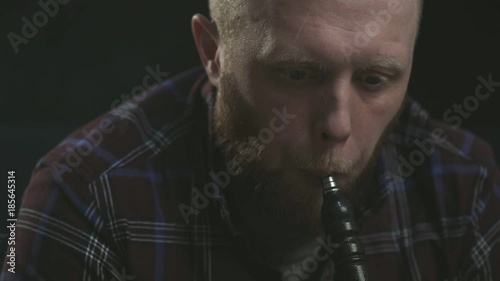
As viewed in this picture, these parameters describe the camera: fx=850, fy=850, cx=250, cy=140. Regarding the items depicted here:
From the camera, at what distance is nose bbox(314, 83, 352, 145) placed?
0.96 metres

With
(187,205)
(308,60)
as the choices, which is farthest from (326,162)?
(187,205)

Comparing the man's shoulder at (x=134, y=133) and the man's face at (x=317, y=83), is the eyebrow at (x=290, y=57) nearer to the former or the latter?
the man's face at (x=317, y=83)

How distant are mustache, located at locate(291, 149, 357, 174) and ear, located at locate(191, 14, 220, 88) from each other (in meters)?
0.19

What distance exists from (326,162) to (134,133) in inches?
11.7

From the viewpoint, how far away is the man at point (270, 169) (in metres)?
0.98

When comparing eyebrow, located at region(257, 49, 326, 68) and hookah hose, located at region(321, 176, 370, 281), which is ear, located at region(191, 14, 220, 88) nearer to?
eyebrow, located at region(257, 49, 326, 68)

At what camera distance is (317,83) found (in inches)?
38.5

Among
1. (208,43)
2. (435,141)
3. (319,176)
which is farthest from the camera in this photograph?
(435,141)

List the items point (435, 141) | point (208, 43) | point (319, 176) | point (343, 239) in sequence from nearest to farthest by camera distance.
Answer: point (343, 239) < point (319, 176) < point (208, 43) < point (435, 141)

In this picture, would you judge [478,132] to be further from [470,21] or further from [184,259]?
[184,259]

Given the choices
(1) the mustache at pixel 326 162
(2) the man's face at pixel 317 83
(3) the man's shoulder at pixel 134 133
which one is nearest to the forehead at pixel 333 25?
(2) the man's face at pixel 317 83

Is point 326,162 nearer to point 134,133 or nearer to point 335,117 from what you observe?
point 335,117

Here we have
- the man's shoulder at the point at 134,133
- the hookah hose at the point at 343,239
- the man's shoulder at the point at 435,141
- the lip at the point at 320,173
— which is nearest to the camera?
the hookah hose at the point at 343,239

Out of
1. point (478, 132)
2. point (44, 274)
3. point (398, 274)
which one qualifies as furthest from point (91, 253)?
point (478, 132)
